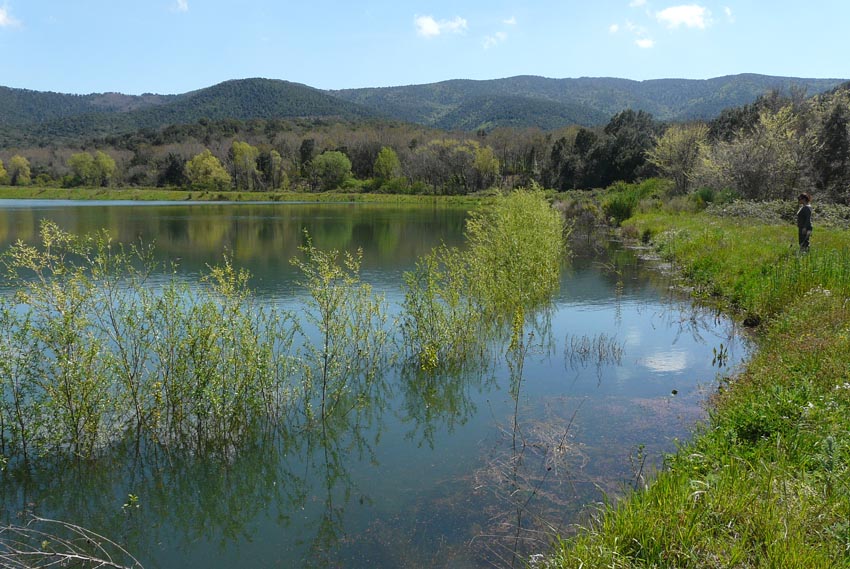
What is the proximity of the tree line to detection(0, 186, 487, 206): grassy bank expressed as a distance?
933 cm

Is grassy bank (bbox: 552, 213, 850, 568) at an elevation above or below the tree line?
below

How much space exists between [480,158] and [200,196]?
158ft

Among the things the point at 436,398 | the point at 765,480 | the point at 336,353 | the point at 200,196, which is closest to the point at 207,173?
the point at 200,196

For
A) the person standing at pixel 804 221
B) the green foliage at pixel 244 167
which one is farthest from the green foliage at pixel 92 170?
the person standing at pixel 804 221

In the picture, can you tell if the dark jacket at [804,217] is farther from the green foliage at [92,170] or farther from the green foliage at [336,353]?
the green foliage at [92,170]

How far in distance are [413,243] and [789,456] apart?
93.9 ft

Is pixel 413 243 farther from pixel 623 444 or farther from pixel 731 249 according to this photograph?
pixel 623 444

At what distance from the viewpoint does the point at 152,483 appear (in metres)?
7.33

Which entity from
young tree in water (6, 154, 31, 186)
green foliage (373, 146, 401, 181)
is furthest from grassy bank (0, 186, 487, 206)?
young tree in water (6, 154, 31, 186)

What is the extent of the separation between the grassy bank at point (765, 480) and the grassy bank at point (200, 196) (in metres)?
77.2

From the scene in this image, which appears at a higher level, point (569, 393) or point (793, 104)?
point (793, 104)

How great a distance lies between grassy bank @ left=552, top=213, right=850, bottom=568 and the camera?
4.35m

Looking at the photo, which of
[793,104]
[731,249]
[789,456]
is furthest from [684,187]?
[789,456]

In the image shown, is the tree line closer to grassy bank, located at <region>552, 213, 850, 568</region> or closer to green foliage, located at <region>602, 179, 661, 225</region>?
green foliage, located at <region>602, 179, 661, 225</region>
